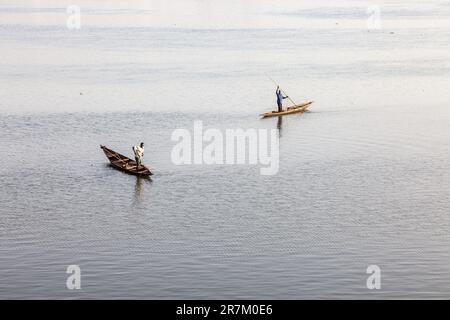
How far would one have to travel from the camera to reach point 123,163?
4297 cm

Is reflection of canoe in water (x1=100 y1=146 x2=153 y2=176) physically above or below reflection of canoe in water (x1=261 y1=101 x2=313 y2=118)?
below

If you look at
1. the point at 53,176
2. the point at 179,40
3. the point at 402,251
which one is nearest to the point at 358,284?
the point at 402,251

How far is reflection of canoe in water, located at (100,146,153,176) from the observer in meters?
41.7

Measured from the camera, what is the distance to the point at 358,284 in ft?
Result: 94.8

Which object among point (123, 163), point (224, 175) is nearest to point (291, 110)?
point (224, 175)

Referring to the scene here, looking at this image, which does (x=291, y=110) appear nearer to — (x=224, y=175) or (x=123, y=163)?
(x=224, y=175)

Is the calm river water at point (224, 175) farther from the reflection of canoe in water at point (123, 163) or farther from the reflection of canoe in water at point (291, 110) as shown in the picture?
the reflection of canoe in water at point (291, 110)

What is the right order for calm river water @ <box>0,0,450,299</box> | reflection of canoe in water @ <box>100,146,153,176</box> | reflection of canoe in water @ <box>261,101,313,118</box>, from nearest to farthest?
calm river water @ <box>0,0,450,299</box> < reflection of canoe in water @ <box>100,146,153,176</box> < reflection of canoe in water @ <box>261,101,313,118</box>

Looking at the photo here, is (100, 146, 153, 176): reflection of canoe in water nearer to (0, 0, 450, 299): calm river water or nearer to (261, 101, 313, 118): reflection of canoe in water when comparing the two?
(0, 0, 450, 299): calm river water

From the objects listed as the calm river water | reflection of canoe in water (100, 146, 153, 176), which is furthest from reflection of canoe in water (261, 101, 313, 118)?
reflection of canoe in water (100, 146, 153, 176)

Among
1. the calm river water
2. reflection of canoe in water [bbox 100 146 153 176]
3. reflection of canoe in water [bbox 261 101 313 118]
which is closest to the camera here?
the calm river water

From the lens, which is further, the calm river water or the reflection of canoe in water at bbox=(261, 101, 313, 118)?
the reflection of canoe in water at bbox=(261, 101, 313, 118)

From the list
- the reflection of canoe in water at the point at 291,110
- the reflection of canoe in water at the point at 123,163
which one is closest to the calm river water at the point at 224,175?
the reflection of canoe in water at the point at 123,163
